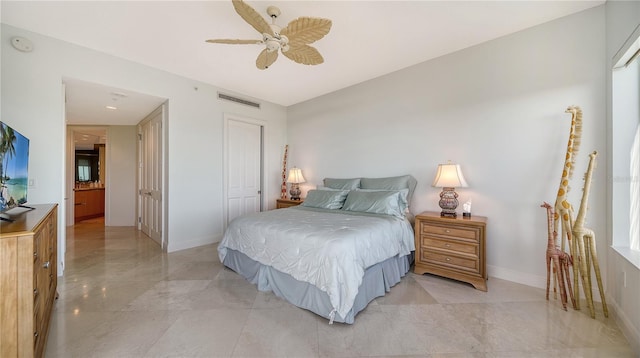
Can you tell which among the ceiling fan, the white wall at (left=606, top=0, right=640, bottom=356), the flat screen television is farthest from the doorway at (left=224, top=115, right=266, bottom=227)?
the white wall at (left=606, top=0, right=640, bottom=356)

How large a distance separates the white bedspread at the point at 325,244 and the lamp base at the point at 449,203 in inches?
18.4

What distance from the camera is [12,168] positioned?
68.8 inches

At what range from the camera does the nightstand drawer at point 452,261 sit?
2.48 m

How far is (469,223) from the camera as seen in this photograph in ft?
8.16

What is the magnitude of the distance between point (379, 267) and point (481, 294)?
1.03m

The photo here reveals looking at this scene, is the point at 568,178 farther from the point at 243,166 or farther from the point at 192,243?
the point at 192,243

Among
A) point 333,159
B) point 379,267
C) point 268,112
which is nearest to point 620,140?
point 379,267

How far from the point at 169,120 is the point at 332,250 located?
3.21 metres

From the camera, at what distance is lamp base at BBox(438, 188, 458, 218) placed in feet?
9.20

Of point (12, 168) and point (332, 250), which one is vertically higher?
point (12, 168)

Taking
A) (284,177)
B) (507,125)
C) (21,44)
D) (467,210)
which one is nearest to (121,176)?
(21,44)

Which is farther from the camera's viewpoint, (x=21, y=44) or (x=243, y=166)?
(x=243, y=166)

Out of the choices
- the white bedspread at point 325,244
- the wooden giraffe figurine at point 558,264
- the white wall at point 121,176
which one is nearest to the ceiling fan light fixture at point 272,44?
the white bedspread at point 325,244

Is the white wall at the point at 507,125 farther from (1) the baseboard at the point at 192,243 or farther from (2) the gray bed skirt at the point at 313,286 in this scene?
(1) the baseboard at the point at 192,243
